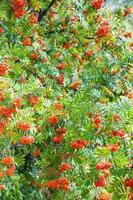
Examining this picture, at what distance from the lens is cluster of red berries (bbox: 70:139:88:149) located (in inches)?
194

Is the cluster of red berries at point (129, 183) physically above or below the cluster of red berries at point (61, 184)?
above

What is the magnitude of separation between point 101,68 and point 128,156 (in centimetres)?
166

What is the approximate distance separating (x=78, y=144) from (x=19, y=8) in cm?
198

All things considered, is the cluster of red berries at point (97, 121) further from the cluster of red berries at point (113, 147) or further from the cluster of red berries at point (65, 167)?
the cluster of red berries at point (65, 167)

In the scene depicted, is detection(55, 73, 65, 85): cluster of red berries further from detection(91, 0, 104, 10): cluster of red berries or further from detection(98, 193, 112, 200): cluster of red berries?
detection(98, 193, 112, 200): cluster of red berries

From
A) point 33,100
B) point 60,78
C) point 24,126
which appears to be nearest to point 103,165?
point 24,126

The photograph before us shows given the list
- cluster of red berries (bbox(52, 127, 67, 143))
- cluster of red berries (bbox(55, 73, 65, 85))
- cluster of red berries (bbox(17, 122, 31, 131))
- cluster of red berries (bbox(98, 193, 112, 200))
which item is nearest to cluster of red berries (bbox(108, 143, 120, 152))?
cluster of red berries (bbox(98, 193, 112, 200))

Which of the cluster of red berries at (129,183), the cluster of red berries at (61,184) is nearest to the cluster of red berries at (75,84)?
the cluster of red berries at (61,184)

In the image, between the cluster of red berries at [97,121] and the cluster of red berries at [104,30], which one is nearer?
the cluster of red berries at [97,121]

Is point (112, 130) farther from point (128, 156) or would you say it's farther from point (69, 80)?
point (69, 80)

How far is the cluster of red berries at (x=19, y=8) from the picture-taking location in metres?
5.95

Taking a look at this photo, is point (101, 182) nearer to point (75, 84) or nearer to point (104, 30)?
point (75, 84)

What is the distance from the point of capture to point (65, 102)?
5.27 metres

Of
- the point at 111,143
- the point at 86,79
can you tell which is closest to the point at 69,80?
the point at 86,79
